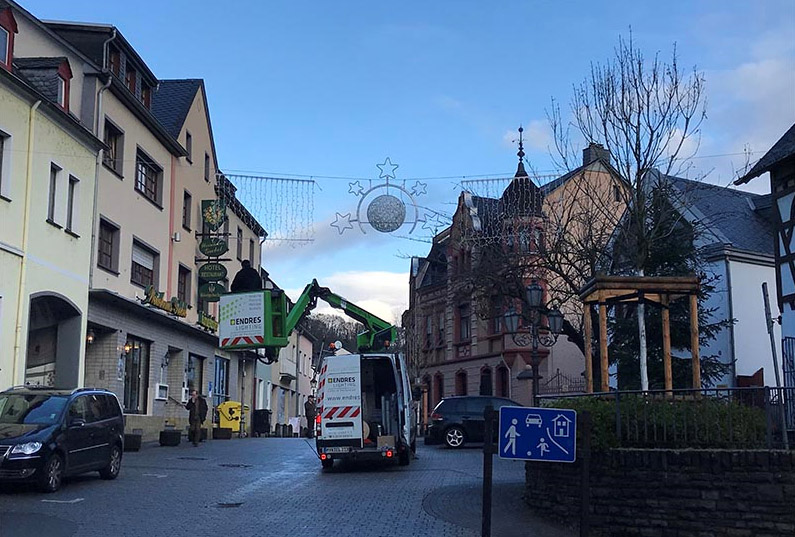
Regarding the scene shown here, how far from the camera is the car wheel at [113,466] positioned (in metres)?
17.4

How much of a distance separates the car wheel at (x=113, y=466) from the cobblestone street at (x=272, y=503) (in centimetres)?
22

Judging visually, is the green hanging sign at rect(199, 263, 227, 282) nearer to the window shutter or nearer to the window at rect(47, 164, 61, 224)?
the window shutter

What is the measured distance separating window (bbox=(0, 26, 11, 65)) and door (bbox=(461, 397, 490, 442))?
1680cm

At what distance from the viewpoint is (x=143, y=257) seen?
30.9m

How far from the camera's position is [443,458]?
24.4m

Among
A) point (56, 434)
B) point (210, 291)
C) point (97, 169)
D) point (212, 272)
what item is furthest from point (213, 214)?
point (56, 434)

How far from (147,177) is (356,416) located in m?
14.7

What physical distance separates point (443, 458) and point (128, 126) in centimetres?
1410

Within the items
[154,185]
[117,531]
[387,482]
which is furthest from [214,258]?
[117,531]

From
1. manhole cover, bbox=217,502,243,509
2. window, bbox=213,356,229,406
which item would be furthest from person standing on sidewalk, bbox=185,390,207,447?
manhole cover, bbox=217,502,243,509

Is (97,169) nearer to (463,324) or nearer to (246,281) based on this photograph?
(246,281)

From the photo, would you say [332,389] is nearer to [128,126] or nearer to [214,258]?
[128,126]

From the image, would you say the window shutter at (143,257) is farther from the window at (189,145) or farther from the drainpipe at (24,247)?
the drainpipe at (24,247)

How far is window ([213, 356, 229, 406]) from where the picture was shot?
40062 mm
